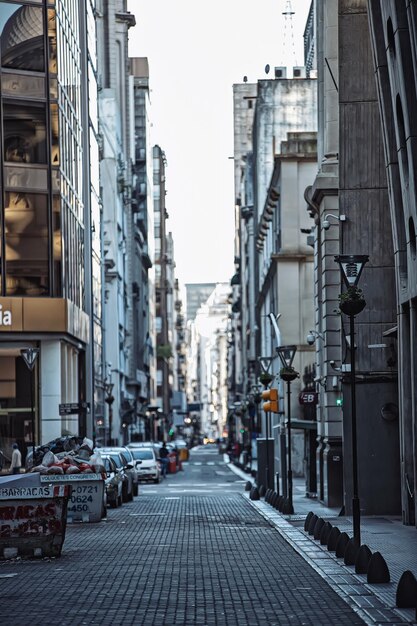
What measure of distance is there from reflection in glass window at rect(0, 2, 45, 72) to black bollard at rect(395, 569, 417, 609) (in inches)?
1521

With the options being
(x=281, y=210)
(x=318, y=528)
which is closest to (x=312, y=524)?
(x=318, y=528)

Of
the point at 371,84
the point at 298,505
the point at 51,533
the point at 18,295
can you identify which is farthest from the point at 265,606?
the point at 18,295

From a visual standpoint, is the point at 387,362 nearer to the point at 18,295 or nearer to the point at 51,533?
the point at 51,533

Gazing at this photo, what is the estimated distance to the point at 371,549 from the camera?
21922 millimetres

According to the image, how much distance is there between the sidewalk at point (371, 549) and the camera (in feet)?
48.7

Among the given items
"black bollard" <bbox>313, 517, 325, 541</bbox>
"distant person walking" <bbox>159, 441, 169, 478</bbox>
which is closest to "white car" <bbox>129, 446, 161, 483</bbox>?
"distant person walking" <bbox>159, 441, 169, 478</bbox>

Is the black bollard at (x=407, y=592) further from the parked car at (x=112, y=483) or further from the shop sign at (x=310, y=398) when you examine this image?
the shop sign at (x=310, y=398)

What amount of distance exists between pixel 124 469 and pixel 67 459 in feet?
32.0

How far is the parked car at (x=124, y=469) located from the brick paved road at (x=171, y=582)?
1052cm

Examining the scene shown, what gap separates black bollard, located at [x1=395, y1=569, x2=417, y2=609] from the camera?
14.4 m

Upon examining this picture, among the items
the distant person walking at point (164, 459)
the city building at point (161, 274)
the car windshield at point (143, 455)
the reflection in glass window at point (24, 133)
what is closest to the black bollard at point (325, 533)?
the reflection in glass window at point (24, 133)

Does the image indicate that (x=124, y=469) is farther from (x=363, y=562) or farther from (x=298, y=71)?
(x=298, y=71)

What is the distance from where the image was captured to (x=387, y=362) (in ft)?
108

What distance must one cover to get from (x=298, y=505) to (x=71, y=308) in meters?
17.5
